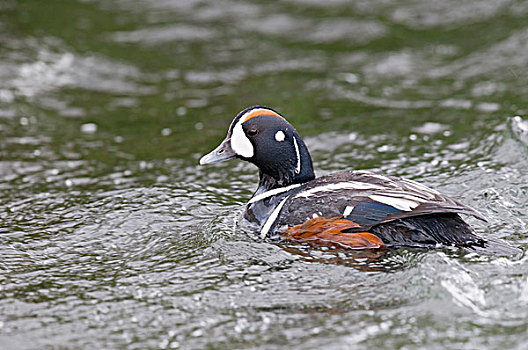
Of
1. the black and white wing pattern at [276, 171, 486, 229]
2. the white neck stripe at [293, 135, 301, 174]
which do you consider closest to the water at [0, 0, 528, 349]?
the black and white wing pattern at [276, 171, 486, 229]

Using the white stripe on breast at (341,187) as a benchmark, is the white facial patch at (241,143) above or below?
above

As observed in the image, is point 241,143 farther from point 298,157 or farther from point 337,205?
point 337,205

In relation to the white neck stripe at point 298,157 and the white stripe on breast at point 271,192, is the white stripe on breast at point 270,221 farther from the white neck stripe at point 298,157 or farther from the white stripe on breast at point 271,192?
the white neck stripe at point 298,157

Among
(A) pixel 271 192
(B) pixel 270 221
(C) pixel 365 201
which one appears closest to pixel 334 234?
(C) pixel 365 201

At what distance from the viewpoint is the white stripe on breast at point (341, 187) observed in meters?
6.97

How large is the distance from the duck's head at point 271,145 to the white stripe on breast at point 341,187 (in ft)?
1.66

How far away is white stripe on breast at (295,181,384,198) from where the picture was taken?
6.97 m

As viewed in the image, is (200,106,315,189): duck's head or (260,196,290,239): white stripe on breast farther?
(200,106,315,189): duck's head

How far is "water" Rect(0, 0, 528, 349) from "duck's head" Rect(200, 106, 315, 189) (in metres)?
A: 0.69

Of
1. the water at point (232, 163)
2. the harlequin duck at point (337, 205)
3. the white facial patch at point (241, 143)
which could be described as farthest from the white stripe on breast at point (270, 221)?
the white facial patch at point (241, 143)

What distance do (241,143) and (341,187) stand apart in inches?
45.4

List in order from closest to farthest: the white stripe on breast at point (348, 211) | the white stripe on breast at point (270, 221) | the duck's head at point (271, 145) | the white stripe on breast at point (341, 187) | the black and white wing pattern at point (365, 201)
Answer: the black and white wing pattern at point (365, 201), the white stripe on breast at point (348, 211), the white stripe on breast at point (341, 187), the white stripe on breast at point (270, 221), the duck's head at point (271, 145)

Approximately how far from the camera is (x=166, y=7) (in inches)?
679

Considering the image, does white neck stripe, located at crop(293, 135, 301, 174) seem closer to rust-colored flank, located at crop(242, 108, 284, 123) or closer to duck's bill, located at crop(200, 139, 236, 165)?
rust-colored flank, located at crop(242, 108, 284, 123)
